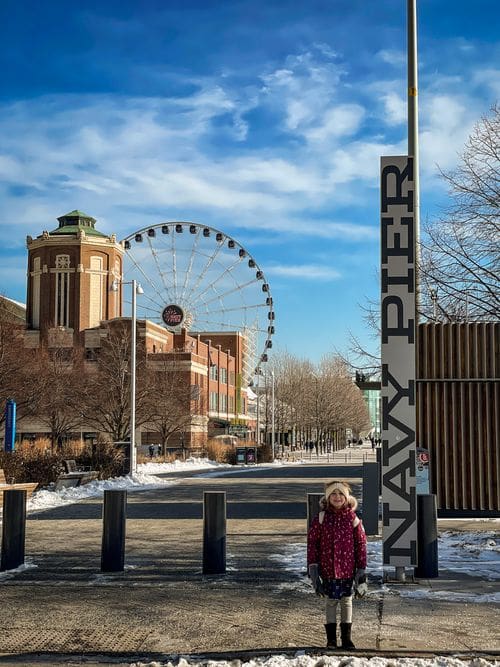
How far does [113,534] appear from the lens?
973cm

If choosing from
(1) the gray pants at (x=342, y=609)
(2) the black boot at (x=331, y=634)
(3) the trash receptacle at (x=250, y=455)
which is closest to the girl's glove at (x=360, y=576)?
(1) the gray pants at (x=342, y=609)

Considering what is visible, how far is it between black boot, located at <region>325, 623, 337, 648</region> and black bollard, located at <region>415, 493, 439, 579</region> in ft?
9.68

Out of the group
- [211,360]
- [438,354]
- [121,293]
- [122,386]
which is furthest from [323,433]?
[438,354]

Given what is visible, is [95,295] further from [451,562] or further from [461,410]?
[451,562]

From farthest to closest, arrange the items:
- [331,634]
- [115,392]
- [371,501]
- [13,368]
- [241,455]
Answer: [241,455], [115,392], [13,368], [371,501], [331,634]

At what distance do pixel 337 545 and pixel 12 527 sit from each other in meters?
5.11

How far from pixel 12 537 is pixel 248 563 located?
294cm

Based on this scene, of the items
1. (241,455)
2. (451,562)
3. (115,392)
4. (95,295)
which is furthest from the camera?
(95,295)

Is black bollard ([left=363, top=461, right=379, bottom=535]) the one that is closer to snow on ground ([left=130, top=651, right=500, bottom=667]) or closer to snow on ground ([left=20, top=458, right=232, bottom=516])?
snow on ground ([left=20, top=458, right=232, bottom=516])

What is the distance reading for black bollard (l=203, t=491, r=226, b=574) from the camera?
9500 mm

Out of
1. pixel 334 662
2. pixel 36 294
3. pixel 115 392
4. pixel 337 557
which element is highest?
pixel 36 294

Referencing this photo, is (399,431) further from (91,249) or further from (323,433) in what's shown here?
(323,433)

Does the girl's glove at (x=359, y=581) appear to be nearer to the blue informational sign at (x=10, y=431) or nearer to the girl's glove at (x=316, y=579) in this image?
the girl's glove at (x=316, y=579)

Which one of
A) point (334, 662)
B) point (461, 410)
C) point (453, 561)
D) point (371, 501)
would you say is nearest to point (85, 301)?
point (461, 410)
